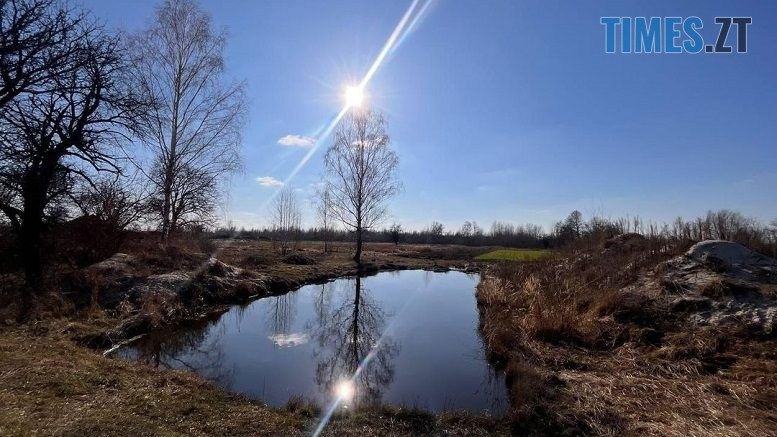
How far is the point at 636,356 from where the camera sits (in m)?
7.28

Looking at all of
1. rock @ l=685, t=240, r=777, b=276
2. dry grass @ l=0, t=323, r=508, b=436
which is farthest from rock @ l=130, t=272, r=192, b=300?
rock @ l=685, t=240, r=777, b=276

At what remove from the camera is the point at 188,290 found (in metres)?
12.8

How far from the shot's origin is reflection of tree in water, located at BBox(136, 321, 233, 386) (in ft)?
24.9

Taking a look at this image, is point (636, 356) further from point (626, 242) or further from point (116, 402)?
point (626, 242)

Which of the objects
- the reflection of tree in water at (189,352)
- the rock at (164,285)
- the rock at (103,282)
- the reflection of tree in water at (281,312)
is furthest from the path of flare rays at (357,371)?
the rock at (103,282)

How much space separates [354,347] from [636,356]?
5.81 metres

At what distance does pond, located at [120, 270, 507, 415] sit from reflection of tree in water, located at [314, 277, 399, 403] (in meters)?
0.02

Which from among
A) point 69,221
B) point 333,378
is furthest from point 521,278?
point 69,221

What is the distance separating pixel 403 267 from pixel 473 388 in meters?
24.5

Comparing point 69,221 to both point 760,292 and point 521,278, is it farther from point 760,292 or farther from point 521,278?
point 760,292

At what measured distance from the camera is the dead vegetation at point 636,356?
4996 millimetres

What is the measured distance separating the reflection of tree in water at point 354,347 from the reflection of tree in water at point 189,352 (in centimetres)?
190

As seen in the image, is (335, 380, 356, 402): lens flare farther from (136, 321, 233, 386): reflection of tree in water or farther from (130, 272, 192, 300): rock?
(130, 272, 192, 300): rock

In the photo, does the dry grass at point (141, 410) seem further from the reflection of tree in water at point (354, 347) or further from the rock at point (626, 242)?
the rock at point (626, 242)
